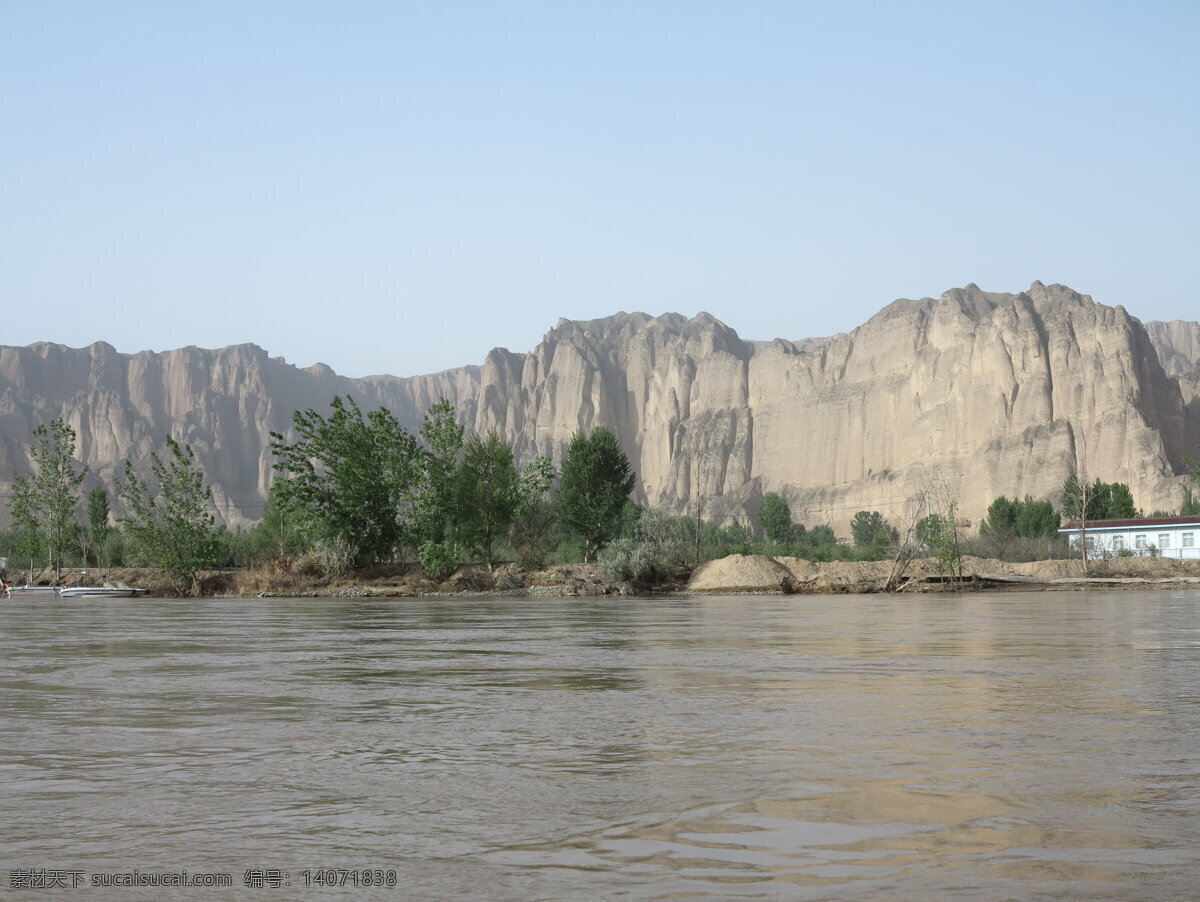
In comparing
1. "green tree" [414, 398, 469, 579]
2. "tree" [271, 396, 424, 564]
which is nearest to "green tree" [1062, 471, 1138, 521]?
"green tree" [414, 398, 469, 579]

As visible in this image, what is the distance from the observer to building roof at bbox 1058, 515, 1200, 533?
81.3 meters

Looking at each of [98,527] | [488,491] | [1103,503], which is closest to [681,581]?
[488,491]

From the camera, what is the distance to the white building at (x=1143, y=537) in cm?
8094

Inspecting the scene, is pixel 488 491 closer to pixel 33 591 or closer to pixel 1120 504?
pixel 33 591

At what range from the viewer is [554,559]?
77.9m

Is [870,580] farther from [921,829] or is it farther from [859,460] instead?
[859,460]

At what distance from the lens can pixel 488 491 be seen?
59.6 metres

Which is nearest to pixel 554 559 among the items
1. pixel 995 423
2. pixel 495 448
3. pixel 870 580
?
pixel 495 448

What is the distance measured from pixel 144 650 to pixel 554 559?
195 ft

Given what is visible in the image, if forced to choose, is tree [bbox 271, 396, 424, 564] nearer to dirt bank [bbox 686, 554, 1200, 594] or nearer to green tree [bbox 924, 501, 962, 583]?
dirt bank [bbox 686, 554, 1200, 594]

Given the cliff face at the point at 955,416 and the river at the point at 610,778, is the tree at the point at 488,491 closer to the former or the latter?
the river at the point at 610,778

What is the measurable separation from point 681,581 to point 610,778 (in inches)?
2043

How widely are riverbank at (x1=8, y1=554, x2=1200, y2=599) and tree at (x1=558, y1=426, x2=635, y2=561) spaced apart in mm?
6248

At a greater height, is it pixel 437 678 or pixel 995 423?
pixel 995 423
